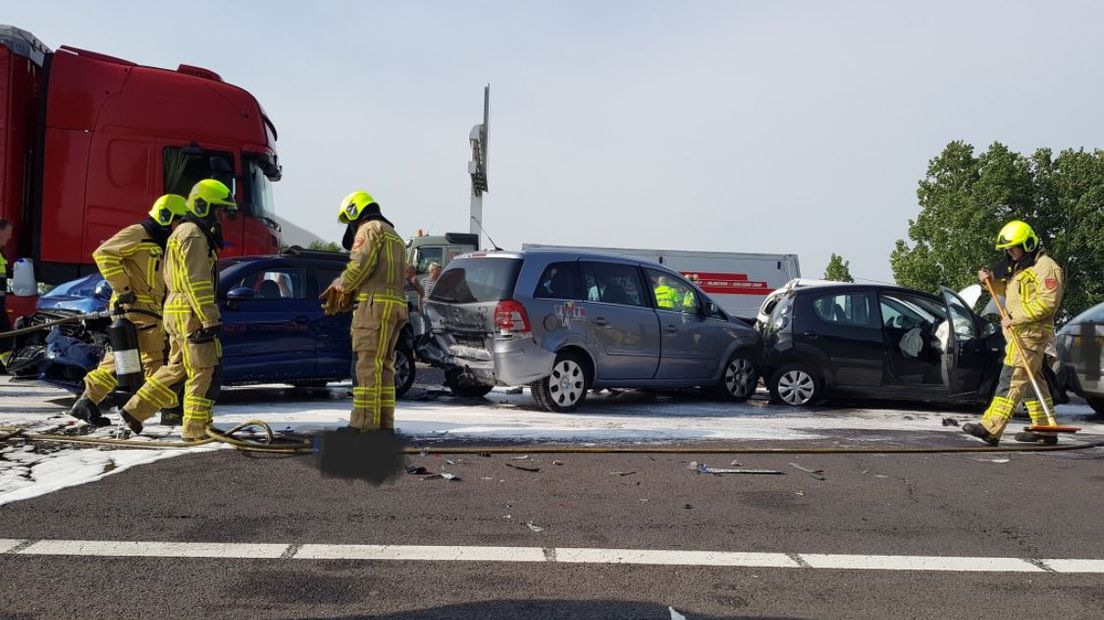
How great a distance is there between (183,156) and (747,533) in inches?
389

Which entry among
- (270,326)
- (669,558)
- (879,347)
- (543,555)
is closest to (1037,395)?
(879,347)

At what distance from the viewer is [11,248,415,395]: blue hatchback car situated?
26.7ft

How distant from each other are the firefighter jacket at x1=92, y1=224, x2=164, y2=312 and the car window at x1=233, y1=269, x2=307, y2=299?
6.31 ft

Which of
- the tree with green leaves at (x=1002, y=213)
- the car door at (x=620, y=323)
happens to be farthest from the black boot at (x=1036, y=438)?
the tree with green leaves at (x=1002, y=213)

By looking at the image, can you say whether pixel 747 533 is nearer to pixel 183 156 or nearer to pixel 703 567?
pixel 703 567

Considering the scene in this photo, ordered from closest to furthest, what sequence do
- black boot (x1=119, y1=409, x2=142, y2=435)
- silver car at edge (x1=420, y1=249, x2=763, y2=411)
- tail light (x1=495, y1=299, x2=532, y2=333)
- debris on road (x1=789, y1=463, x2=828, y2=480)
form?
debris on road (x1=789, y1=463, x2=828, y2=480) → black boot (x1=119, y1=409, x2=142, y2=435) → tail light (x1=495, y1=299, x2=532, y2=333) → silver car at edge (x1=420, y1=249, x2=763, y2=411)

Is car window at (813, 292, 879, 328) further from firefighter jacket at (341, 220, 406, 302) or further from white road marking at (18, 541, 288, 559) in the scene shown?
white road marking at (18, 541, 288, 559)

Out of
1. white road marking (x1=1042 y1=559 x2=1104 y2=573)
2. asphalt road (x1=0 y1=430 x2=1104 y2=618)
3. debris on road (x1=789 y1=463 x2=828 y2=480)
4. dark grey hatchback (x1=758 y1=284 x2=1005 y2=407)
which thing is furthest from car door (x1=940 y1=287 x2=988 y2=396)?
white road marking (x1=1042 y1=559 x2=1104 y2=573)

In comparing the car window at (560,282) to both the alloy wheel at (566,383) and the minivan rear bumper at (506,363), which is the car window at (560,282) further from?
the alloy wheel at (566,383)

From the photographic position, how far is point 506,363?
8.98 meters

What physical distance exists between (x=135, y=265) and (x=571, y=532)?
174 inches

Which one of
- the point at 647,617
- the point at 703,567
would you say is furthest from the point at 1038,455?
the point at 647,617

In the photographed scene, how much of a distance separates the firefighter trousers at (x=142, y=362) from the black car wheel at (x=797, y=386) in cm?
682

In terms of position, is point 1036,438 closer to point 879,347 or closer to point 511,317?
point 879,347
